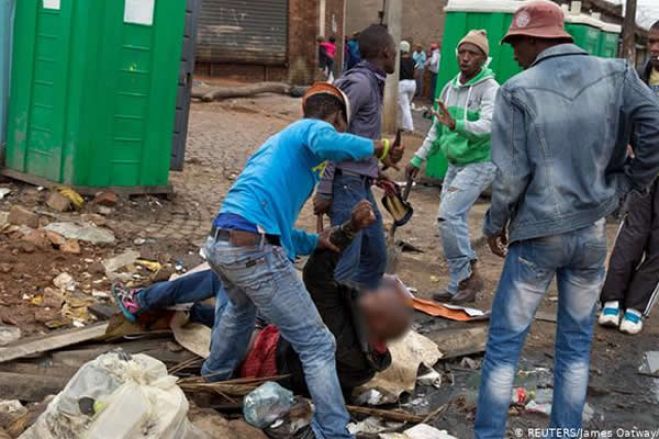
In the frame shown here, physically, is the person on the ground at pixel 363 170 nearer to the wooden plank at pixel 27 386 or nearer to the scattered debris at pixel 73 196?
the wooden plank at pixel 27 386

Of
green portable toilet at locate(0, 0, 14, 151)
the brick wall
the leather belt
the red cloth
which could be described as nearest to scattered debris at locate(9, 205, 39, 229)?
green portable toilet at locate(0, 0, 14, 151)

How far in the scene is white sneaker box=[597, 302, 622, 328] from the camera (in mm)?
6013

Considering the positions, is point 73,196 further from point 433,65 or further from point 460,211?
point 433,65

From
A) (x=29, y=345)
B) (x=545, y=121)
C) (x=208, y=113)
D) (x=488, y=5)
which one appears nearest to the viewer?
(x=545, y=121)

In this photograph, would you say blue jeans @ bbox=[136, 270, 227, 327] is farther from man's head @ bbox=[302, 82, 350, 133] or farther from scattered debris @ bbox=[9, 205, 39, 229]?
scattered debris @ bbox=[9, 205, 39, 229]

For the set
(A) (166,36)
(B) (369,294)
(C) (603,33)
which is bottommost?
(B) (369,294)

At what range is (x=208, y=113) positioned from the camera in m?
15.8

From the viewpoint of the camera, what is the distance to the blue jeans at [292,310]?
3.71 meters

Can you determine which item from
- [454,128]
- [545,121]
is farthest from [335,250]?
[454,128]

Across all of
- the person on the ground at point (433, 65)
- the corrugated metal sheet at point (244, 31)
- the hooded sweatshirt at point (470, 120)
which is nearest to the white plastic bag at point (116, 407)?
the hooded sweatshirt at point (470, 120)

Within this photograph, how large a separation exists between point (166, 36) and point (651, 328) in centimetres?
454

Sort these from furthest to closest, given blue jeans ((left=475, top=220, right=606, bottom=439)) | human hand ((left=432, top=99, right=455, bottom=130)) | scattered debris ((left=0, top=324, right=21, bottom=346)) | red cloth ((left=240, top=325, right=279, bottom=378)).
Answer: human hand ((left=432, top=99, right=455, bottom=130)), scattered debris ((left=0, top=324, right=21, bottom=346)), red cloth ((left=240, top=325, right=279, bottom=378)), blue jeans ((left=475, top=220, right=606, bottom=439))

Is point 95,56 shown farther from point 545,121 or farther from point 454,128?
point 545,121

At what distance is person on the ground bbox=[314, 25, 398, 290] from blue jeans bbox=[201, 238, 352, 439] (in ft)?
4.83
